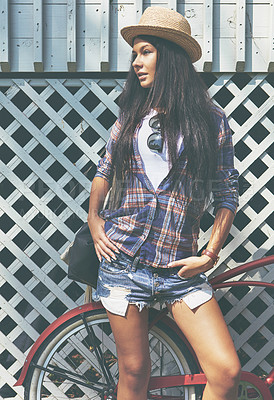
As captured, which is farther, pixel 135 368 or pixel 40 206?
pixel 40 206

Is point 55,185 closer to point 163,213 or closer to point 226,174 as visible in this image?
point 163,213

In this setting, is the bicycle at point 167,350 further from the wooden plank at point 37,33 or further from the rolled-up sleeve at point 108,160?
the wooden plank at point 37,33

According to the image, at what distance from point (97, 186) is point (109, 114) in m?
0.93

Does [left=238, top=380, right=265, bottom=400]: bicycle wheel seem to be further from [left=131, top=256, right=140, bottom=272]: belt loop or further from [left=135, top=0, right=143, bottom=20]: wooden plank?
[left=135, top=0, right=143, bottom=20]: wooden plank

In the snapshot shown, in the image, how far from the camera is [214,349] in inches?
72.2

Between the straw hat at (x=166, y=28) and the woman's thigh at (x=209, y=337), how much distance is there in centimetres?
97

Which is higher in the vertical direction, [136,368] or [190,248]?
[190,248]

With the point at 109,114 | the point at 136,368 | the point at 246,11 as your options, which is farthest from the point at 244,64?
the point at 136,368

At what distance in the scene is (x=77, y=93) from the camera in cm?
269

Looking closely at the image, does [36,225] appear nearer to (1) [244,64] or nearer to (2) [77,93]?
(2) [77,93]

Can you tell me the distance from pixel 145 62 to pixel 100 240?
699 millimetres

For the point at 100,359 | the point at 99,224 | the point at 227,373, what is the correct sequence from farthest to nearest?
the point at 100,359 < the point at 99,224 < the point at 227,373

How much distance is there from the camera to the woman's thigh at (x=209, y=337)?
1.83 m

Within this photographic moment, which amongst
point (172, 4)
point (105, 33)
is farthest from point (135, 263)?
point (172, 4)
